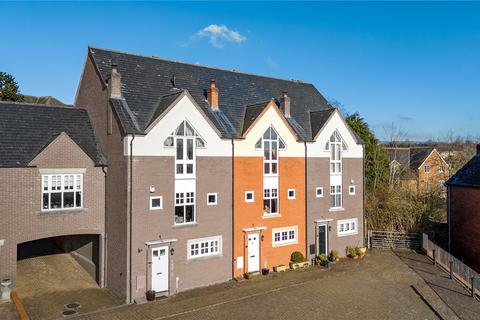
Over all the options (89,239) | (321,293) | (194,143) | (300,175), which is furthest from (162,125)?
(321,293)

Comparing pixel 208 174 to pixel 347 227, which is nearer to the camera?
pixel 208 174

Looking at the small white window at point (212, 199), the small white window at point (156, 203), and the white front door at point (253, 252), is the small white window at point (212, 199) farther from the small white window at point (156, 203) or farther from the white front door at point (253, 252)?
the white front door at point (253, 252)

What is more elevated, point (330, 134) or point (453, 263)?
point (330, 134)

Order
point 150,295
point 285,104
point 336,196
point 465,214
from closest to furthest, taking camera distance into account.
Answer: point 150,295, point 285,104, point 336,196, point 465,214

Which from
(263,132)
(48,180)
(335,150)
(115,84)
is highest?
(115,84)

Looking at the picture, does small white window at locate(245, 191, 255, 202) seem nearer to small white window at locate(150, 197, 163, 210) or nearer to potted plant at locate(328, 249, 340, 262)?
small white window at locate(150, 197, 163, 210)

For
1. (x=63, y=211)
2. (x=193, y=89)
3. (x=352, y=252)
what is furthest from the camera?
(x=352, y=252)

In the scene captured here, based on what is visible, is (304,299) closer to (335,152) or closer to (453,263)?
(453,263)

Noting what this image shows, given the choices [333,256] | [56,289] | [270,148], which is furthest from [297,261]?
[56,289]
